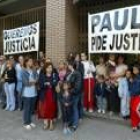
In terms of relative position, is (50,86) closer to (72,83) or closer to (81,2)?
(72,83)

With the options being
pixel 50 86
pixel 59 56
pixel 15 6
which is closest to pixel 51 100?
pixel 50 86

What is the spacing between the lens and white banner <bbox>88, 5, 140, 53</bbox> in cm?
844

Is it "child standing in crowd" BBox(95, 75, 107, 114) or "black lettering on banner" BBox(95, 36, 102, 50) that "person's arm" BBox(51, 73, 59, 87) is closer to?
"child standing in crowd" BBox(95, 75, 107, 114)

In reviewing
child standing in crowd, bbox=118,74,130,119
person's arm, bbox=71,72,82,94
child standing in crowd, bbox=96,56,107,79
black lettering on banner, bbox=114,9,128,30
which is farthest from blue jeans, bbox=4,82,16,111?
black lettering on banner, bbox=114,9,128,30

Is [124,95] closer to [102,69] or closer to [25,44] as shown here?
[102,69]

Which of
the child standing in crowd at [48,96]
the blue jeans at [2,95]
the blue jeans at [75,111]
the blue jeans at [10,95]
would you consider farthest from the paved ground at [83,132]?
the blue jeans at [2,95]

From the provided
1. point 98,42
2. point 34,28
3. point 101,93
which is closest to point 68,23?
point 34,28

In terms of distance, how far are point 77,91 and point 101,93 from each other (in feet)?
3.57

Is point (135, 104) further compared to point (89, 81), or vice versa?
point (89, 81)

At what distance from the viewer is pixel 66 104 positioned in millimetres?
8211

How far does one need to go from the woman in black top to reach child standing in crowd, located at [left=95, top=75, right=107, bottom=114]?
107 inches

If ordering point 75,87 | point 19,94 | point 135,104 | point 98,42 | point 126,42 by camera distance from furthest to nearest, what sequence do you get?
point 19,94
point 98,42
point 126,42
point 75,87
point 135,104

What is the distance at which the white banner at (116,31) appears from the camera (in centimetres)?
844

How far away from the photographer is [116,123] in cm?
882
